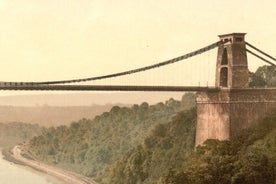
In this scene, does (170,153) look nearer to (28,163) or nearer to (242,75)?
(242,75)

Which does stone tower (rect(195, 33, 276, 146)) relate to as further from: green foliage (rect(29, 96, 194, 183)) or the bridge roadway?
green foliage (rect(29, 96, 194, 183))

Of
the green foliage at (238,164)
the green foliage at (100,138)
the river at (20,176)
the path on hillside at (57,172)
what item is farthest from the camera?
the green foliage at (100,138)

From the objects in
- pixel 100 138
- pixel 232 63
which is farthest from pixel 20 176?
pixel 232 63

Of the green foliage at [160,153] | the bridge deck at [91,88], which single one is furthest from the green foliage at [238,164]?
the green foliage at [160,153]

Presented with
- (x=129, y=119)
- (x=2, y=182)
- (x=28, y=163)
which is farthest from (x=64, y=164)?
(x=2, y=182)

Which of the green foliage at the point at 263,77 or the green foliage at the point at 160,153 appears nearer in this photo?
→ the green foliage at the point at 160,153

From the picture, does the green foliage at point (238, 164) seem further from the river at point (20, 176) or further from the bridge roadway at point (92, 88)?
the river at point (20, 176)

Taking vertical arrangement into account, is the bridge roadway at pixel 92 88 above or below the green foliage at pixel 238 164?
above
